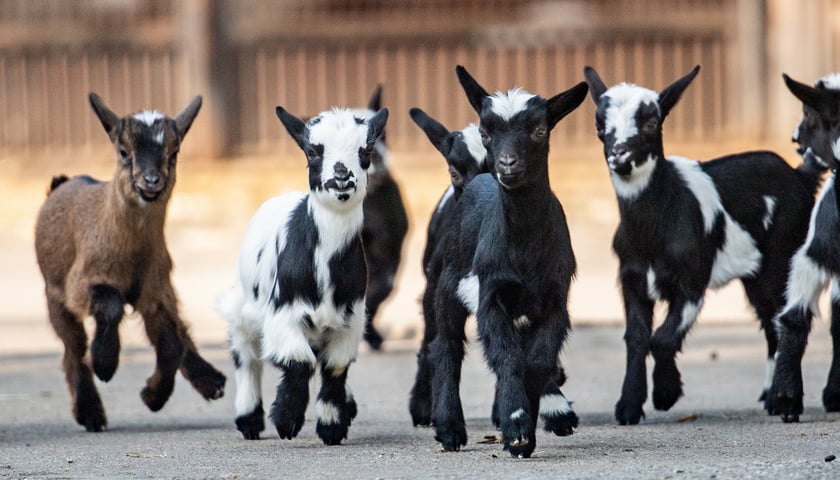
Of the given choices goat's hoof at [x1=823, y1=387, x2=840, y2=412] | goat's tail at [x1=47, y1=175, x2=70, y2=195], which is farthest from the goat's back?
goat's tail at [x1=47, y1=175, x2=70, y2=195]

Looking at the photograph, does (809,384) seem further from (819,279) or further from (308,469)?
(308,469)

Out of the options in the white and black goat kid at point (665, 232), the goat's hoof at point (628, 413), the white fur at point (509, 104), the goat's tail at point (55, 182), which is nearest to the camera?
the white fur at point (509, 104)

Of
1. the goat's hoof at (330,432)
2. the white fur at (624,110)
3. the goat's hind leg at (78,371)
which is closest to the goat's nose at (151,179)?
the goat's hind leg at (78,371)

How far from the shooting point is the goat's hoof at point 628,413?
26.7ft

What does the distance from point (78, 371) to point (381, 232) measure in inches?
141

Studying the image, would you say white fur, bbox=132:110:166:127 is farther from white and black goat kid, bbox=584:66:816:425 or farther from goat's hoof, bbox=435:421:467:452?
goat's hoof, bbox=435:421:467:452

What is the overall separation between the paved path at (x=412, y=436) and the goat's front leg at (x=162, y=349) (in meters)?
0.17

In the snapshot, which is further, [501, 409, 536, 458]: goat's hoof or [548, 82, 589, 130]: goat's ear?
[548, 82, 589, 130]: goat's ear

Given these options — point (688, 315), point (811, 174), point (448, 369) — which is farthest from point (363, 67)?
point (448, 369)

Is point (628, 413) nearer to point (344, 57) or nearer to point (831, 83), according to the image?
point (831, 83)

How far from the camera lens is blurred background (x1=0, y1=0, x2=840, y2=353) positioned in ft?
60.3

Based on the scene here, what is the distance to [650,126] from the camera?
325 inches

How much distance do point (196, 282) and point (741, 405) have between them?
307 inches

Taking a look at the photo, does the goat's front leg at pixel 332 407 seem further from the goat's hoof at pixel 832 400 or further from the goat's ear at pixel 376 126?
the goat's hoof at pixel 832 400
